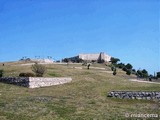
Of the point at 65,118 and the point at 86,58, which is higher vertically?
the point at 86,58

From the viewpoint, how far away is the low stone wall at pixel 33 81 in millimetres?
57031

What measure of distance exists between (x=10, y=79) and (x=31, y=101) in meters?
24.5

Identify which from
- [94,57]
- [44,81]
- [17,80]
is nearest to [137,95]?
[44,81]

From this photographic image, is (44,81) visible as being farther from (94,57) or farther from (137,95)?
(94,57)

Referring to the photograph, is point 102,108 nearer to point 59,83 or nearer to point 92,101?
point 92,101

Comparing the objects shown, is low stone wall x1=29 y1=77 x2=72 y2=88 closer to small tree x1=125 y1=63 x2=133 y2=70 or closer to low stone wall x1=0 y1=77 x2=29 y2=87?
low stone wall x1=0 y1=77 x2=29 y2=87

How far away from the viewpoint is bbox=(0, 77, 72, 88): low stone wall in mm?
57031

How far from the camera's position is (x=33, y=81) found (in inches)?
2263

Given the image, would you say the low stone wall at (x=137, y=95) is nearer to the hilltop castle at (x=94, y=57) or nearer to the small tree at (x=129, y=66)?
the small tree at (x=129, y=66)

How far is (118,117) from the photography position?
30.2 metres

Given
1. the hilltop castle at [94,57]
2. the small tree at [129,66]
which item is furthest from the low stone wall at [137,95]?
the hilltop castle at [94,57]

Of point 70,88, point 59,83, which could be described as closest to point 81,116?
point 70,88

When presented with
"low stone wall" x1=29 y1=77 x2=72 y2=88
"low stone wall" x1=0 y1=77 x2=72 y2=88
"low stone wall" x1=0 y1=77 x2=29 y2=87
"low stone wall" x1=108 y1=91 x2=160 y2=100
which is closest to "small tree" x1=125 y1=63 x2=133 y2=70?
"low stone wall" x1=29 y1=77 x2=72 y2=88

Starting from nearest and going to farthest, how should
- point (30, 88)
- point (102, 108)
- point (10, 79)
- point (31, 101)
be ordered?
point (102, 108)
point (31, 101)
point (30, 88)
point (10, 79)
